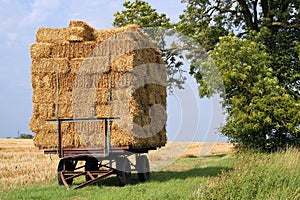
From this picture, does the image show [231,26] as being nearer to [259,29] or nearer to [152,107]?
[259,29]

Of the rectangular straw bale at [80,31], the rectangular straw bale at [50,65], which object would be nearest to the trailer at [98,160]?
the rectangular straw bale at [50,65]

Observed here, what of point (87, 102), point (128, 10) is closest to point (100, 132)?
point (87, 102)

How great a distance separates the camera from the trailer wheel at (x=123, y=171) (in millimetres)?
13547

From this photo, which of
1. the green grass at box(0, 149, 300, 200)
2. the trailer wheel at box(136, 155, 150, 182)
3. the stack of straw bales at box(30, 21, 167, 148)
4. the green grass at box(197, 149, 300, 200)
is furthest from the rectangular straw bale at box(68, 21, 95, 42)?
the green grass at box(197, 149, 300, 200)

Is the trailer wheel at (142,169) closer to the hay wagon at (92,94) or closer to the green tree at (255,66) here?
the hay wagon at (92,94)

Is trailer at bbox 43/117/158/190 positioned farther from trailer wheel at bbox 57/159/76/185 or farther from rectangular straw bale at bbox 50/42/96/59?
rectangular straw bale at bbox 50/42/96/59

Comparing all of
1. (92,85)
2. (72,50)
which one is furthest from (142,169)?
(72,50)

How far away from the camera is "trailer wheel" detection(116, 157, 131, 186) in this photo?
13547 millimetres

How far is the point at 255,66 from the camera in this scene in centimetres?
2102

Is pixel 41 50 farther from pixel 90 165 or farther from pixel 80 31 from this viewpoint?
pixel 90 165

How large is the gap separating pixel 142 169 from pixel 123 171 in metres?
1.19

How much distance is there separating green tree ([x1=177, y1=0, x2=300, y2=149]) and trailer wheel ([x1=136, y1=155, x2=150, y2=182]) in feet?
23.0

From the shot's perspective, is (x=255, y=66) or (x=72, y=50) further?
(x=255, y=66)

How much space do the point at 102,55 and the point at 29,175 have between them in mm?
5596
